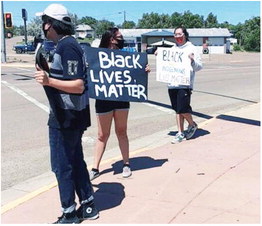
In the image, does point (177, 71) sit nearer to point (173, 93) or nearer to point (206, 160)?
point (173, 93)

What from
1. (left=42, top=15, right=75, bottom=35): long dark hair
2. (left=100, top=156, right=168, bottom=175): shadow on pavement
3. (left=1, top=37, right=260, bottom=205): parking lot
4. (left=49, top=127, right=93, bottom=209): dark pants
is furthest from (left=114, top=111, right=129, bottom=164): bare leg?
(left=42, top=15, right=75, bottom=35): long dark hair

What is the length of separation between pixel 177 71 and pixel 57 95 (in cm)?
388

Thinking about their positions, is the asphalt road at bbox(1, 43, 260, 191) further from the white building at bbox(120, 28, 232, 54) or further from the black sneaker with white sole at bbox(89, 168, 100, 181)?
the white building at bbox(120, 28, 232, 54)

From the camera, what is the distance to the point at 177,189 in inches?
193

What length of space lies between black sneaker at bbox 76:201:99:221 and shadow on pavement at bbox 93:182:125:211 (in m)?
0.23

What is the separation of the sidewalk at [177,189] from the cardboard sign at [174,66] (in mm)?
1058

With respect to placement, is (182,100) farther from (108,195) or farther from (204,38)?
(204,38)

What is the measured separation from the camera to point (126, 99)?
→ 17.7ft

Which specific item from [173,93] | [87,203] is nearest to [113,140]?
[173,93]

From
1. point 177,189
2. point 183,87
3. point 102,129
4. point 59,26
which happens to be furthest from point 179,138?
point 59,26

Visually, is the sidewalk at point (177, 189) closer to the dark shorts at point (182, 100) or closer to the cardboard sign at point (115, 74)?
the dark shorts at point (182, 100)

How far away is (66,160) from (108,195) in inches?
42.0

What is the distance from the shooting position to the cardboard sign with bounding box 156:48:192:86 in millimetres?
7328

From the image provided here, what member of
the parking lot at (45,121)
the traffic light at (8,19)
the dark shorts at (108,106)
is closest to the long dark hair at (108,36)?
the dark shorts at (108,106)
